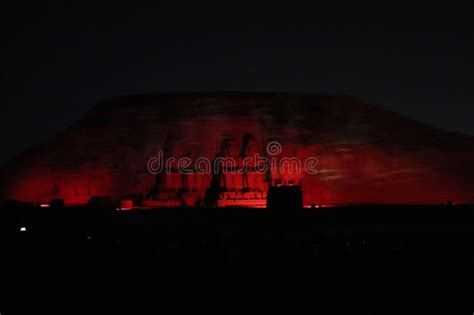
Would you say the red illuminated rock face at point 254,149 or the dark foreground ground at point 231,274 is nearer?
the dark foreground ground at point 231,274

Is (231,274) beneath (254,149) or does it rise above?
beneath

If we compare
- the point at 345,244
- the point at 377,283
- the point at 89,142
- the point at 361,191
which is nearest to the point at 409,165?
the point at 361,191

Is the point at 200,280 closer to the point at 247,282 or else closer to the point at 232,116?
the point at 247,282

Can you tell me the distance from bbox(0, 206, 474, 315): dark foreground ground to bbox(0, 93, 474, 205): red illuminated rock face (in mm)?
24943

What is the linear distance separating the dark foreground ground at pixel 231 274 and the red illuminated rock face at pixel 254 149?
24.9 m

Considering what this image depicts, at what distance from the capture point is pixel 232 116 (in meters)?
54.3

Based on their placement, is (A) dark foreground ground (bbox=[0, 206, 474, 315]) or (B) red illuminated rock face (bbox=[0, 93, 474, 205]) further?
(B) red illuminated rock face (bbox=[0, 93, 474, 205])

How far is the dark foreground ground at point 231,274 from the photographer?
10367 mm

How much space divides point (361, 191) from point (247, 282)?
1372 inches

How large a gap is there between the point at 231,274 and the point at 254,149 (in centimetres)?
3544

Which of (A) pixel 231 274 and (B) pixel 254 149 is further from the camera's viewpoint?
(B) pixel 254 149

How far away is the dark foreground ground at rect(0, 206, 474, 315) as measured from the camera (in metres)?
10.4

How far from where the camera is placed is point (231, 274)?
13.1 metres

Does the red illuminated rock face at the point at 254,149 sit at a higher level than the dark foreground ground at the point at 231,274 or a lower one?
higher
